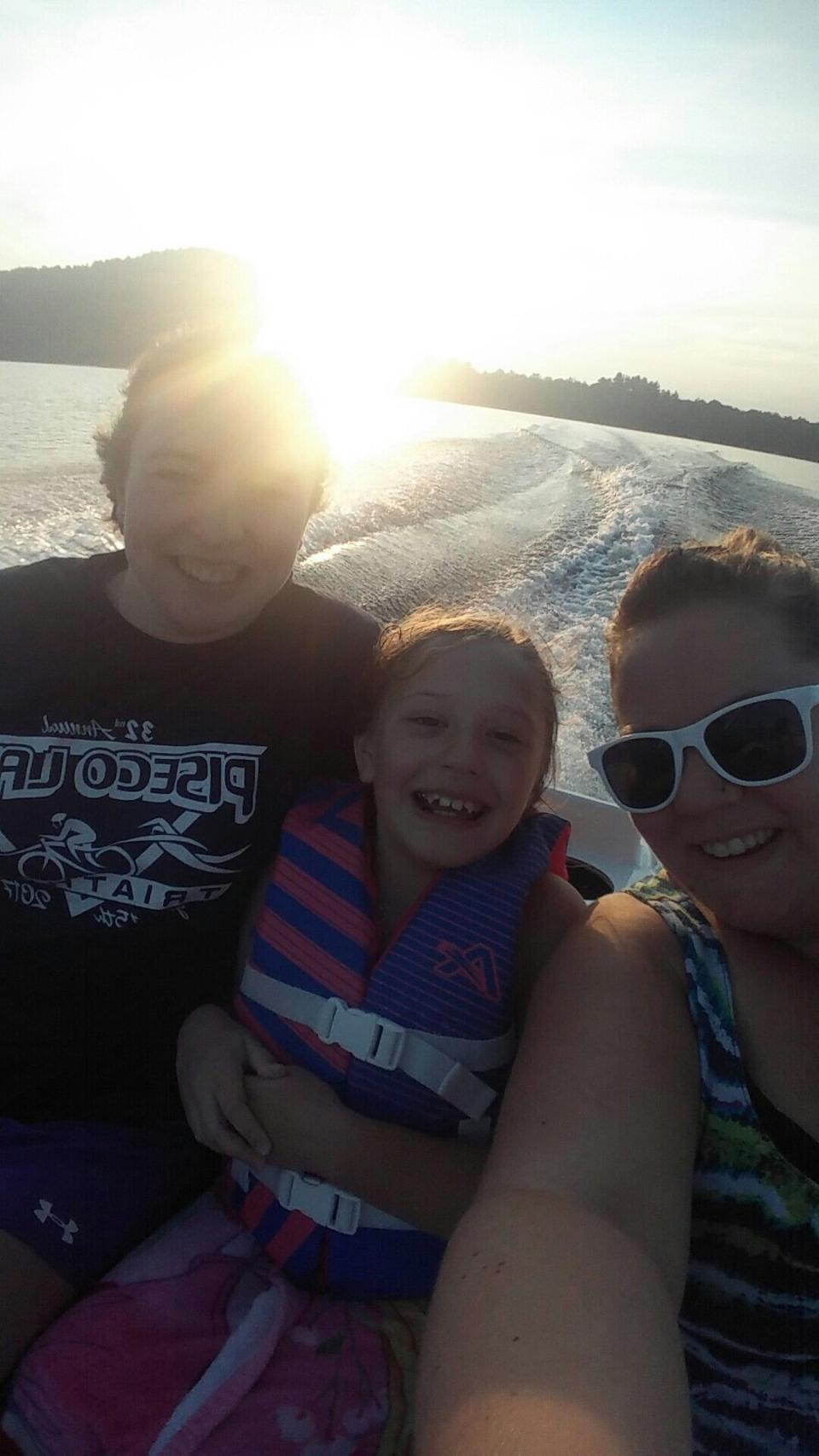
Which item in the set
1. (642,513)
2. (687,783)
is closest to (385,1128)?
(687,783)

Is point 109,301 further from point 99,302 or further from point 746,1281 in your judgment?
point 746,1281

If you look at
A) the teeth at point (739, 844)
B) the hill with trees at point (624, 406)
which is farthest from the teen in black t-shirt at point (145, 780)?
the hill with trees at point (624, 406)

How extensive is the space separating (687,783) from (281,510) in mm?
672

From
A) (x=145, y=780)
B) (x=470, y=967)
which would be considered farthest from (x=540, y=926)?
(x=145, y=780)

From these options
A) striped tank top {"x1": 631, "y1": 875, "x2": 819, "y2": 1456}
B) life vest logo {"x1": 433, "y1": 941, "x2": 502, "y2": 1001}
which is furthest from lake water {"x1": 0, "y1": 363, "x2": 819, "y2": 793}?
→ striped tank top {"x1": 631, "y1": 875, "x2": 819, "y2": 1456}

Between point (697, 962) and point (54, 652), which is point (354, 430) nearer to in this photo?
point (54, 652)

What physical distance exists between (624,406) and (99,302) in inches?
363

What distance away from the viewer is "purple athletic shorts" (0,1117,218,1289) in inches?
44.6

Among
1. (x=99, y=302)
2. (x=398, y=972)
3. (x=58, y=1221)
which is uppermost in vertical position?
(x=99, y=302)

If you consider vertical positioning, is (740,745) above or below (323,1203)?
above

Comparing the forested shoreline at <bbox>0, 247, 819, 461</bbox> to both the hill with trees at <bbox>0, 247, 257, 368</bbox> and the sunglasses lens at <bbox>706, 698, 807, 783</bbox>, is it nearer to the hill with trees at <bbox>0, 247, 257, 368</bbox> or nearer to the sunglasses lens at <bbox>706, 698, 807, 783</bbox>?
the hill with trees at <bbox>0, 247, 257, 368</bbox>

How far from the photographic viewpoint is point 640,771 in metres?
1.00

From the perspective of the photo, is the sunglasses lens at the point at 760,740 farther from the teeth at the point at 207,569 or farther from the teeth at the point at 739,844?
the teeth at the point at 207,569

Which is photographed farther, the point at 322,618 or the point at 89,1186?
the point at 322,618
